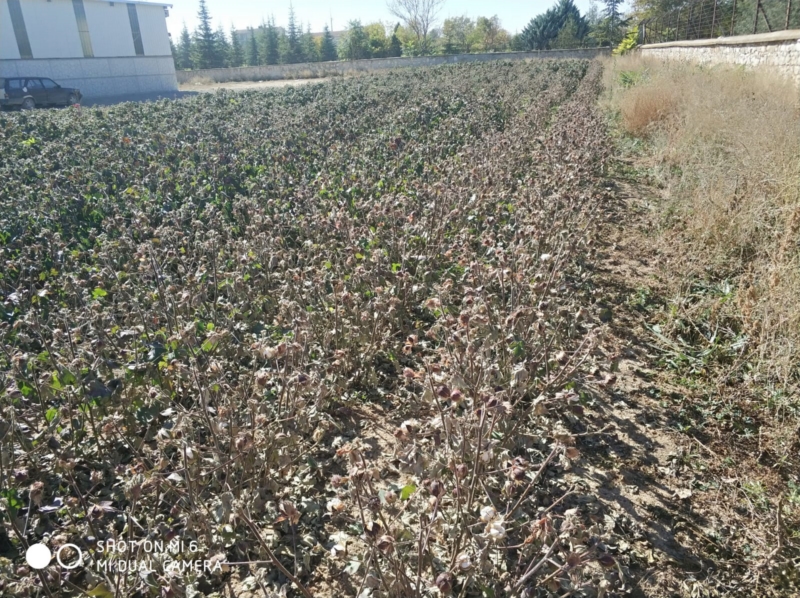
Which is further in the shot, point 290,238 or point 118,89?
point 118,89

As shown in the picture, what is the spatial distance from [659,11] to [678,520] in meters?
55.7

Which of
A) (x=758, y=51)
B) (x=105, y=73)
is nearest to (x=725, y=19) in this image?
(x=758, y=51)

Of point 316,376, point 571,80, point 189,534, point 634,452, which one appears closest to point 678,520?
point 634,452

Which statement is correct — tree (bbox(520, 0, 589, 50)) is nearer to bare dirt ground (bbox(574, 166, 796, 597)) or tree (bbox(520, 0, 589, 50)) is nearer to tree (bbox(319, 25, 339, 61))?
tree (bbox(319, 25, 339, 61))

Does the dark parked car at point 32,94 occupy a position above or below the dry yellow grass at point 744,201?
above

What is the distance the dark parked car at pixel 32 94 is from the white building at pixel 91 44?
974 centimetres

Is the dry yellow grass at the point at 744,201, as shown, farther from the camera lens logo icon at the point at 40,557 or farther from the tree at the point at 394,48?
the tree at the point at 394,48

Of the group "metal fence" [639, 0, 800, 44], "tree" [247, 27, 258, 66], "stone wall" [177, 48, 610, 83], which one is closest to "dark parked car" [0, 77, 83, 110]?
"stone wall" [177, 48, 610, 83]

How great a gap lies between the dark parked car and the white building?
32.0 feet

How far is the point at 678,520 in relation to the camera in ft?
8.63

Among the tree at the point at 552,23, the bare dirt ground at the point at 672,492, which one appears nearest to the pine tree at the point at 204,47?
the tree at the point at 552,23

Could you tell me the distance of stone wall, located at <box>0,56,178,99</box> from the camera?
33969mm

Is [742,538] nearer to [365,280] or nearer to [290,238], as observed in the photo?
[365,280]

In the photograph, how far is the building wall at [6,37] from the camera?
33.2m
